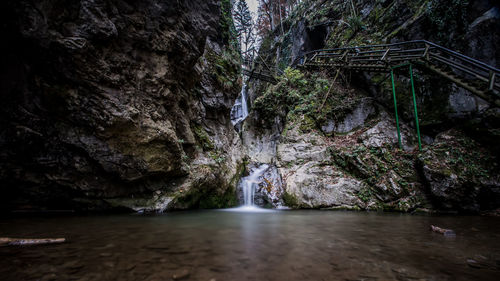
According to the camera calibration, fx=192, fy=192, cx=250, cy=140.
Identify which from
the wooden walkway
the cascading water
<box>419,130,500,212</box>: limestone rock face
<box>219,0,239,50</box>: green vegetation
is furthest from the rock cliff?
<box>219,0,239,50</box>: green vegetation

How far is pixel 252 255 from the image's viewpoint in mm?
2365

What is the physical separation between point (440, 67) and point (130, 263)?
1033 cm

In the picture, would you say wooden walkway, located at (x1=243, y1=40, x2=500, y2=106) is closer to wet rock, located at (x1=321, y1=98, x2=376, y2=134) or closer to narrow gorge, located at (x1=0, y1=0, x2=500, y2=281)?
narrow gorge, located at (x1=0, y1=0, x2=500, y2=281)

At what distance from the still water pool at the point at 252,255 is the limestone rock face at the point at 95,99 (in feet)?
7.35

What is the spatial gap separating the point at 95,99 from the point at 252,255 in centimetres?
535

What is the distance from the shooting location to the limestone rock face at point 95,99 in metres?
4.31

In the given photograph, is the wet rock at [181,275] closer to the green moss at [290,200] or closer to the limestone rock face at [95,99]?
the limestone rock face at [95,99]

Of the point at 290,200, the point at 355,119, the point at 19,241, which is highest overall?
the point at 355,119

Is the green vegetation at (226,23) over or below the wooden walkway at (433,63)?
over

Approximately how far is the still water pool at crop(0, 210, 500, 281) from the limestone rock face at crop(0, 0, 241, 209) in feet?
7.35

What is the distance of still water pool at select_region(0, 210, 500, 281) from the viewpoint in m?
1.81

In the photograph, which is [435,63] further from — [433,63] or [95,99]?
[95,99]

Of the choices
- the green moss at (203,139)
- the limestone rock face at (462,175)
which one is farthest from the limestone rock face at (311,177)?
the green moss at (203,139)

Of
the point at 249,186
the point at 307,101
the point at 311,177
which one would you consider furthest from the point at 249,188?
the point at 307,101
